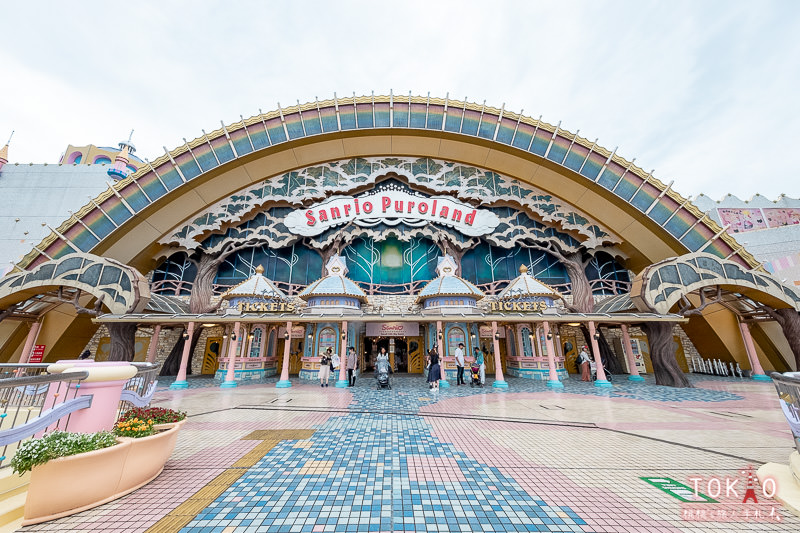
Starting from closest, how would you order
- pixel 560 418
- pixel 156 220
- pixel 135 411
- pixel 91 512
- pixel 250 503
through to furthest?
pixel 91 512 → pixel 250 503 → pixel 135 411 → pixel 560 418 → pixel 156 220

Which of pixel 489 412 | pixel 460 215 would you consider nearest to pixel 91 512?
pixel 489 412

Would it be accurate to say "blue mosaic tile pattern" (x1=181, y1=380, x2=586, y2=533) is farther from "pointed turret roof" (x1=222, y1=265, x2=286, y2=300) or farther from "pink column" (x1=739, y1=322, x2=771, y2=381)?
"pink column" (x1=739, y1=322, x2=771, y2=381)

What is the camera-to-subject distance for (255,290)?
1633 centimetres

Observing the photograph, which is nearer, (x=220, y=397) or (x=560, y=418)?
(x=560, y=418)

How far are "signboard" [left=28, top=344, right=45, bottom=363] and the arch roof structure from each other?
16.5 feet

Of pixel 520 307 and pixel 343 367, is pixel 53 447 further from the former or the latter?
pixel 520 307

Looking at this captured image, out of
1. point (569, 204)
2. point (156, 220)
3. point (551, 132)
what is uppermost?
point (551, 132)

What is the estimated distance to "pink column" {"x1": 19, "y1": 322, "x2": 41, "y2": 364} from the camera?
14398mm

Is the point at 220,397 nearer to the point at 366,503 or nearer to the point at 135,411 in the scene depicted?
the point at 135,411

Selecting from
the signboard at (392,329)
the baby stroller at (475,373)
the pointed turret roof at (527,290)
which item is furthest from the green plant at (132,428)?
the pointed turret roof at (527,290)

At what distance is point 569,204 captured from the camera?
19328 mm

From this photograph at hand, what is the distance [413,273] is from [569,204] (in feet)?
37.9

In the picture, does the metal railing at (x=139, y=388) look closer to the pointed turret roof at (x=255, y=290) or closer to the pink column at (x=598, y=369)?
the pointed turret roof at (x=255, y=290)

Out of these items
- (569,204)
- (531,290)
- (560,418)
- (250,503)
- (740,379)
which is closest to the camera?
(250,503)
